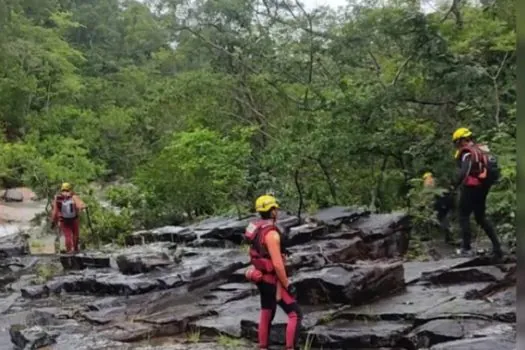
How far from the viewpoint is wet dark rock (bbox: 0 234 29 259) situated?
1838 cm

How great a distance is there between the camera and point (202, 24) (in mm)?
28234

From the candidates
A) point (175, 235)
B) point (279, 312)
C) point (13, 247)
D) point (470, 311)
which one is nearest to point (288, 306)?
point (279, 312)

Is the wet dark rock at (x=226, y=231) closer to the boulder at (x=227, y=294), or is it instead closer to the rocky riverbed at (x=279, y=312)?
the rocky riverbed at (x=279, y=312)

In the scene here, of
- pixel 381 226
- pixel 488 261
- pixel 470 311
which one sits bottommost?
pixel 470 311

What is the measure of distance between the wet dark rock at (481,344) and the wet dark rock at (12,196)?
2752 cm

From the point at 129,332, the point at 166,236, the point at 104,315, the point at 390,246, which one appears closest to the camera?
the point at 129,332

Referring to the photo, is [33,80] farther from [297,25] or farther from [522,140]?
[522,140]

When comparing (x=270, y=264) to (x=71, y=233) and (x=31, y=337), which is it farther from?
(x=71, y=233)

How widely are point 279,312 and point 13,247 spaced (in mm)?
12005

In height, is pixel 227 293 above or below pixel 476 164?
Answer: below

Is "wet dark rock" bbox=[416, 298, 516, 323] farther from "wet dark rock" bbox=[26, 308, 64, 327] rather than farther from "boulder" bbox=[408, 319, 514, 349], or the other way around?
"wet dark rock" bbox=[26, 308, 64, 327]

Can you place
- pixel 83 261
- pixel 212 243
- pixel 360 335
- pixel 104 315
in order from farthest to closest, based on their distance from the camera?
pixel 212 243, pixel 83 261, pixel 104 315, pixel 360 335

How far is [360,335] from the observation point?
7.50 metres

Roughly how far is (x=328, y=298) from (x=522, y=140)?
8.25m
